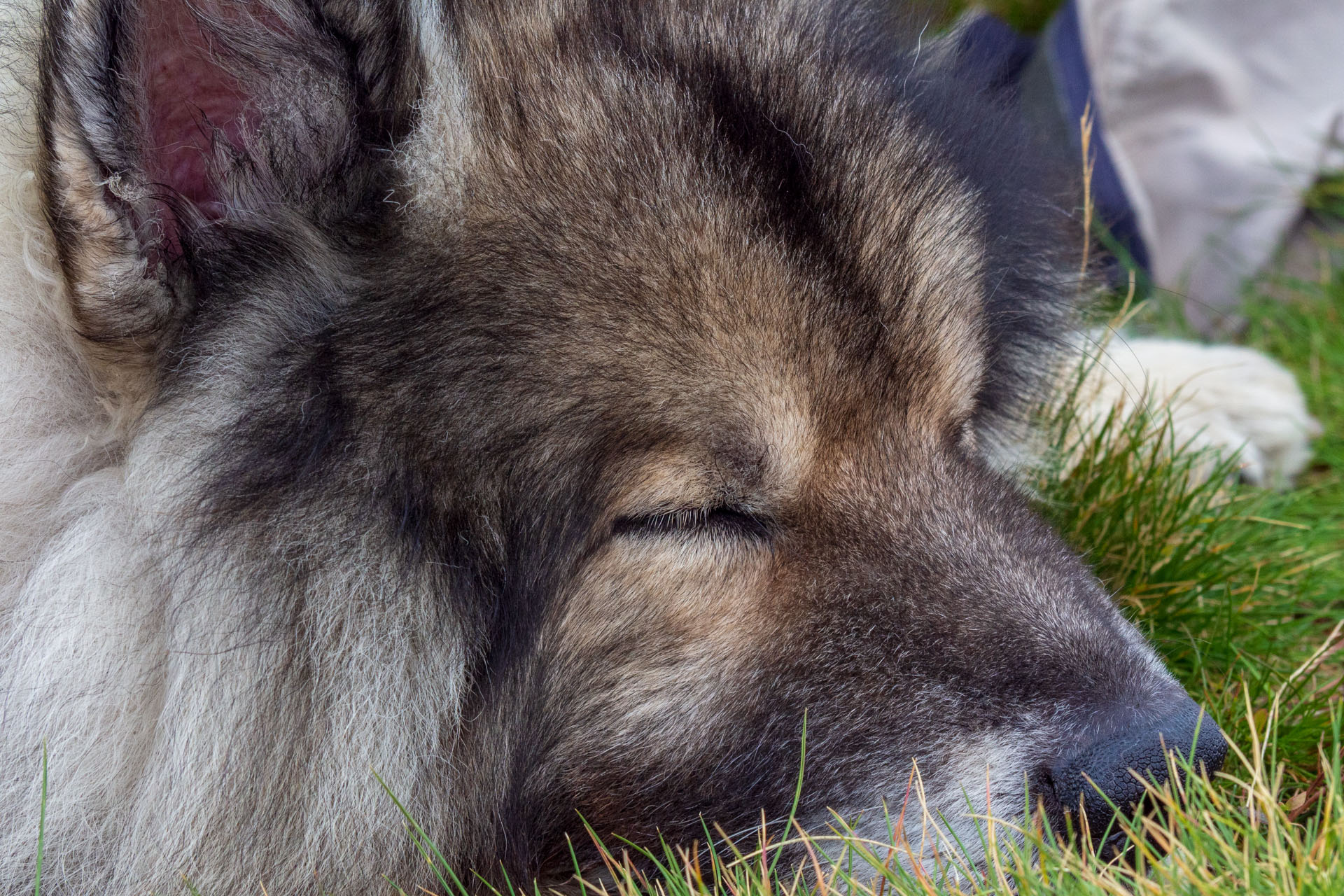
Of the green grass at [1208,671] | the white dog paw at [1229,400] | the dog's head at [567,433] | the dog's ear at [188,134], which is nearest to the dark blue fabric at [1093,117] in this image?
the green grass at [1208,671]

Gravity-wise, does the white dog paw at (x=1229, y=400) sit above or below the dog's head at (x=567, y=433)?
below

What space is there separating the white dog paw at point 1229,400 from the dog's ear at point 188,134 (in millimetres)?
2175

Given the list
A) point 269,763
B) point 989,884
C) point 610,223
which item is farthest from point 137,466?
point 989,884

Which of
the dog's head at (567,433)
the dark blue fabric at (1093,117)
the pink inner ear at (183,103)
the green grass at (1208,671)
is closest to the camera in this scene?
the green grass at (1208,671)

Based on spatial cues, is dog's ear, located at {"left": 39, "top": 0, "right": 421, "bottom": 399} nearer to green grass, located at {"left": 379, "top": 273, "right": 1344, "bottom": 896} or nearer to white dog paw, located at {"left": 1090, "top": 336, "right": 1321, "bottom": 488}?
green grass, located at {"left": 379, "top": 273, "right": 1344, "bottom": 896}

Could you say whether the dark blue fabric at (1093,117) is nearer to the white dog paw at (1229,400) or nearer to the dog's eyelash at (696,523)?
the white dog paw at (1229,400)

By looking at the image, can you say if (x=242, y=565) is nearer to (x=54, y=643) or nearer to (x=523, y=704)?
(x=54, y=643)

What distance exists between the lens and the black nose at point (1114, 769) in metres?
1.82

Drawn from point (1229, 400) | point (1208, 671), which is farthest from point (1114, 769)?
point (1229, 400)

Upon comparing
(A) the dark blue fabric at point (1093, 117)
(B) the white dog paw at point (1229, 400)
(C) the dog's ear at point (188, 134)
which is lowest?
(B) the white dog paw at point (1229, 400)

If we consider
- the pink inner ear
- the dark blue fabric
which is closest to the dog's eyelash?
the pink inner ear

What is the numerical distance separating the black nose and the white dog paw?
160 centimetres

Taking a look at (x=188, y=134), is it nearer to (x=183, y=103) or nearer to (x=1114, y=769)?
(x=183, y=103)

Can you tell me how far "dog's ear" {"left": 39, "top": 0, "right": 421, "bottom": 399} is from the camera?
68.2 inches
